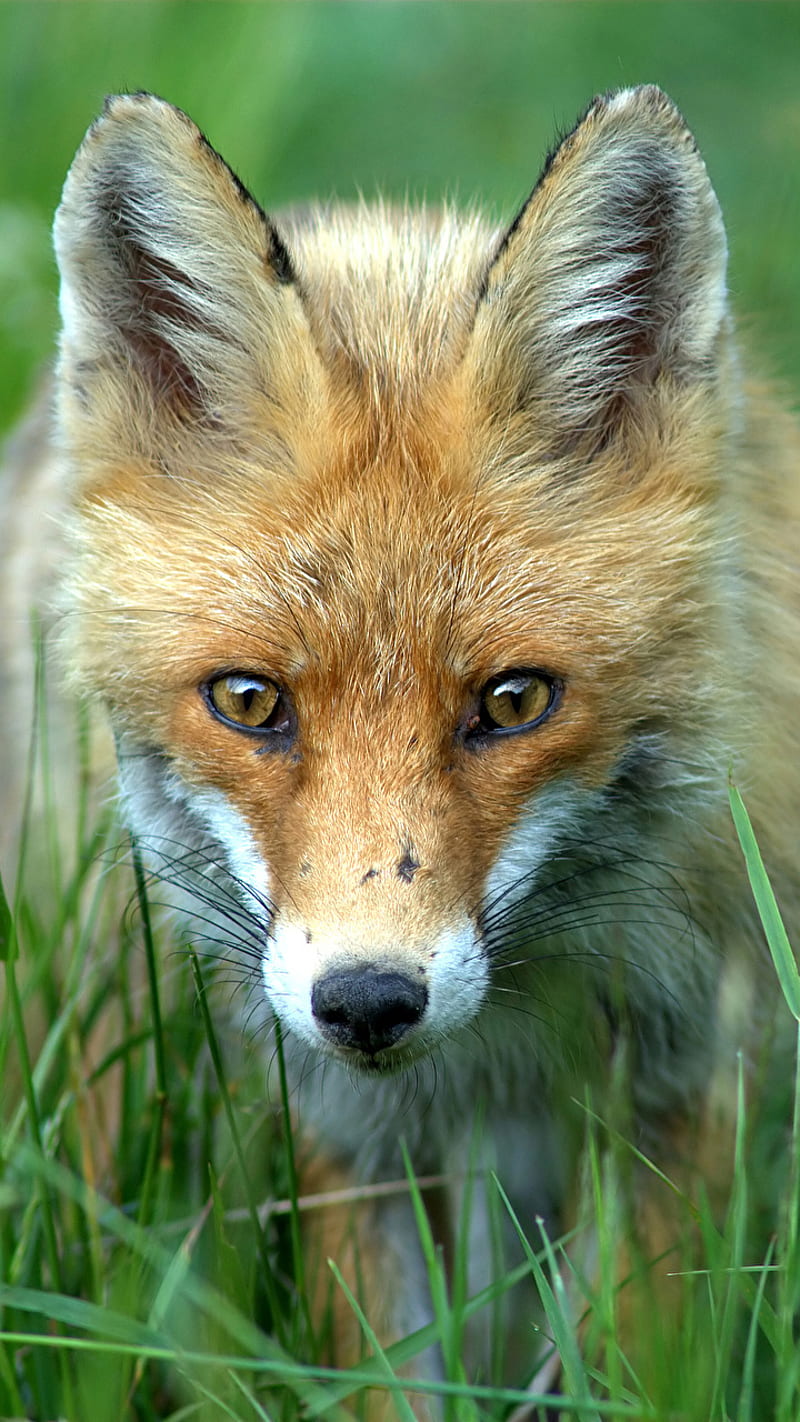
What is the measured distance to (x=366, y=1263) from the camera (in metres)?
3.96

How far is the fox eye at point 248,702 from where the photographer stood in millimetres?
3045

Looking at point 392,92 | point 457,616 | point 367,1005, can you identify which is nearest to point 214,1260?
point 367,1005

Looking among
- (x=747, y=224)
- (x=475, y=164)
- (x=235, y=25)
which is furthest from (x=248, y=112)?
(x=747, y=224)

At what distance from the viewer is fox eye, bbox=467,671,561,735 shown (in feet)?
9.82

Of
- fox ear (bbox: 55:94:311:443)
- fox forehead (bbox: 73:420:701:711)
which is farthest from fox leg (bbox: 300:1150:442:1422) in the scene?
fox ear (bbox: 55:94:311:443)

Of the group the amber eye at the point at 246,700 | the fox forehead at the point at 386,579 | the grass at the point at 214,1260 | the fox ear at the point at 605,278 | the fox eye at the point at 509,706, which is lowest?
the grass at the point at 214,1260

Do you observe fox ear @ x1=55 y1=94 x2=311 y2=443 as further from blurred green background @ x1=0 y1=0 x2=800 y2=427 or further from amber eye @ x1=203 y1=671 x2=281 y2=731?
Answer: blurred green background @ x1=0 y1=0 x2=800 y2=427

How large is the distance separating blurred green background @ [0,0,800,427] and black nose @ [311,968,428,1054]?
3687mm

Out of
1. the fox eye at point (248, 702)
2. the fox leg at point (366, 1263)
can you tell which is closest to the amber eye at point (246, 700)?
the fox eye at point (248, 702)

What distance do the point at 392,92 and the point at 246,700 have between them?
7.92 m

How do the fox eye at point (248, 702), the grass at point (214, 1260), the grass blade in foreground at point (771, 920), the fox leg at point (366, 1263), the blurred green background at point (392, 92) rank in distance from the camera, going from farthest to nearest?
the blurred green background at point (392, 92) < the fox leg at point (366, 1263) < the fox eye at point (248, 702) < the grass blade in foreground at point (771, 920) < the grass at point (214, 1260)

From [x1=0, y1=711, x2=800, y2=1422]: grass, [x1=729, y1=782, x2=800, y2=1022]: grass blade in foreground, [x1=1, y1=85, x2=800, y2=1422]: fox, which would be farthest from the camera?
[x1=1, y1=85, x2=800, y2=1422]: fox

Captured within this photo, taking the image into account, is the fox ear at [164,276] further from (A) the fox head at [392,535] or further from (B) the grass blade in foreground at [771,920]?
(B) the grass blade in foreground at [771,920]

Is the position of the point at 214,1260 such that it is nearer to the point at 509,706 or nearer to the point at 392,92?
the point at 509,706
